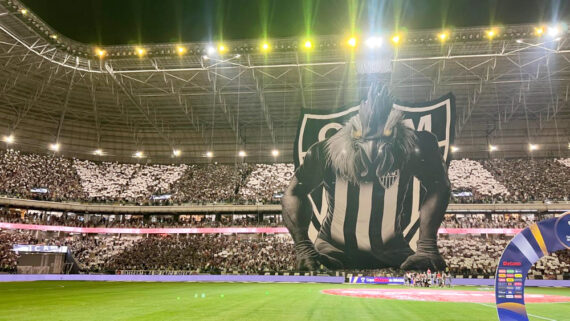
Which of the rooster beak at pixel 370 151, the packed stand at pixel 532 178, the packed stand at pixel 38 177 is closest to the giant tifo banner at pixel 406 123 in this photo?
the rooster beak at pixel 370 151

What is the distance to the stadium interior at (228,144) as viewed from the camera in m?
34.3

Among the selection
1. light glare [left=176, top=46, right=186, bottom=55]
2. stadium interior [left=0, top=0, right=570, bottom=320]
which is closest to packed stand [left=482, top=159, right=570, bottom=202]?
stadium interior [left=0, top=0, right=570, bottom=320]

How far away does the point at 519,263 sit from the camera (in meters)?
6.84

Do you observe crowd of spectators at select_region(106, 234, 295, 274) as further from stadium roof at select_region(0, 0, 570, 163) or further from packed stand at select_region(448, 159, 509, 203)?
packed stand at select_region(448, 159, 509, 203)

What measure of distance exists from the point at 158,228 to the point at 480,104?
1673 inches

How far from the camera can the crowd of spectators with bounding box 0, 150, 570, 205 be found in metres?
50.2

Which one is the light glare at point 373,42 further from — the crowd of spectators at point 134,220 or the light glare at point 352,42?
the crowd of spectators at point 134,220

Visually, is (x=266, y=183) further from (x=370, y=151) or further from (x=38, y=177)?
(x=370, y=151)

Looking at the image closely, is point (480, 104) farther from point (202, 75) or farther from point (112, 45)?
point (112, 45)

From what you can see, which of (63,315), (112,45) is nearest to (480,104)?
(112,45)

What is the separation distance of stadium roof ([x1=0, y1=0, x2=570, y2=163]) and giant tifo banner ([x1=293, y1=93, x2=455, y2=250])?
9208 mm

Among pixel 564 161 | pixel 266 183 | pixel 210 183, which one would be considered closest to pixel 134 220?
pixel 210 183

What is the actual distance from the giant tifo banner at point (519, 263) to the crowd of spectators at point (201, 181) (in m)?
45.8

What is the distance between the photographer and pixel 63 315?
516 inches
